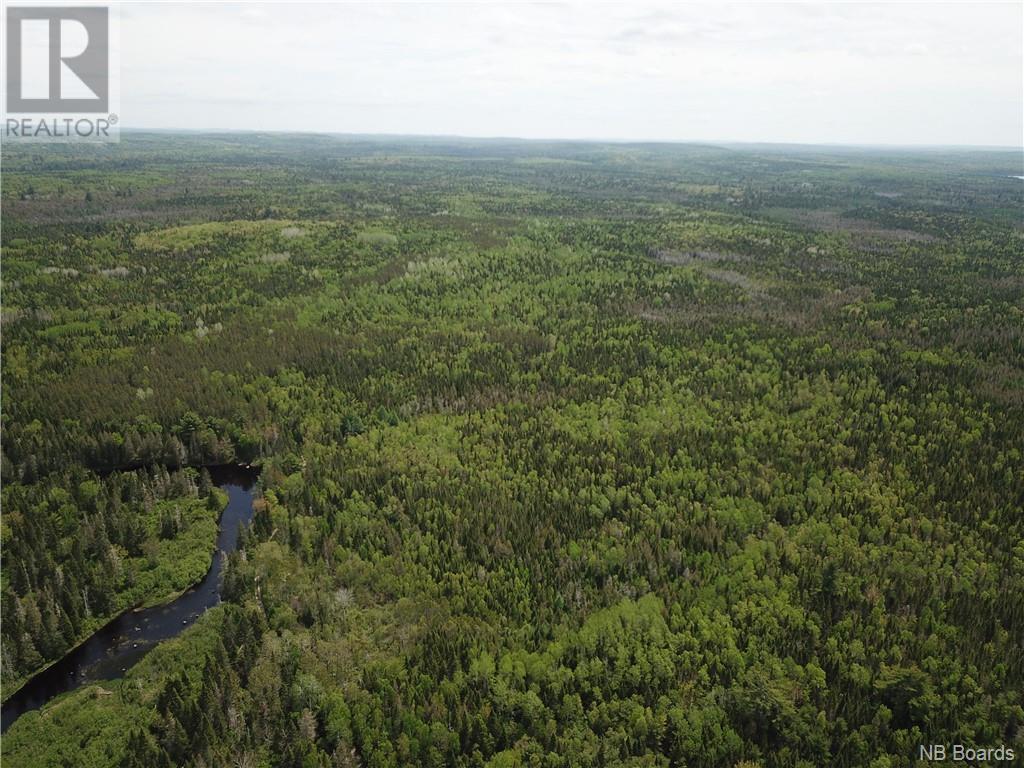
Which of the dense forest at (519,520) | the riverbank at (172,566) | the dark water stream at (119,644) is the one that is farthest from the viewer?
the riverbank at (172,566)

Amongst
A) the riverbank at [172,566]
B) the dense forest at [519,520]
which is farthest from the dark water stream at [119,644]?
the dense forest at [519,520]

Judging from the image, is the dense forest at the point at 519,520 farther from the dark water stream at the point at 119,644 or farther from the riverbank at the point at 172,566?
the dark water stream at the point at 119,644

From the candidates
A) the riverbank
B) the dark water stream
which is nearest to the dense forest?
the riverbank

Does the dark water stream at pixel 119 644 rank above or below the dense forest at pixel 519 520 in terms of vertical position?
below

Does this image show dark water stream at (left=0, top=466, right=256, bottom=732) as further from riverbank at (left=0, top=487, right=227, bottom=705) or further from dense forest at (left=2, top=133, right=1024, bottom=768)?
dense forest at (left=2, top=133, right=1024, bottom=768)

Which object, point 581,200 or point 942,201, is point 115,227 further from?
point 942,201

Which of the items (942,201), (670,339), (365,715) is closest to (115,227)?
(670,339)
